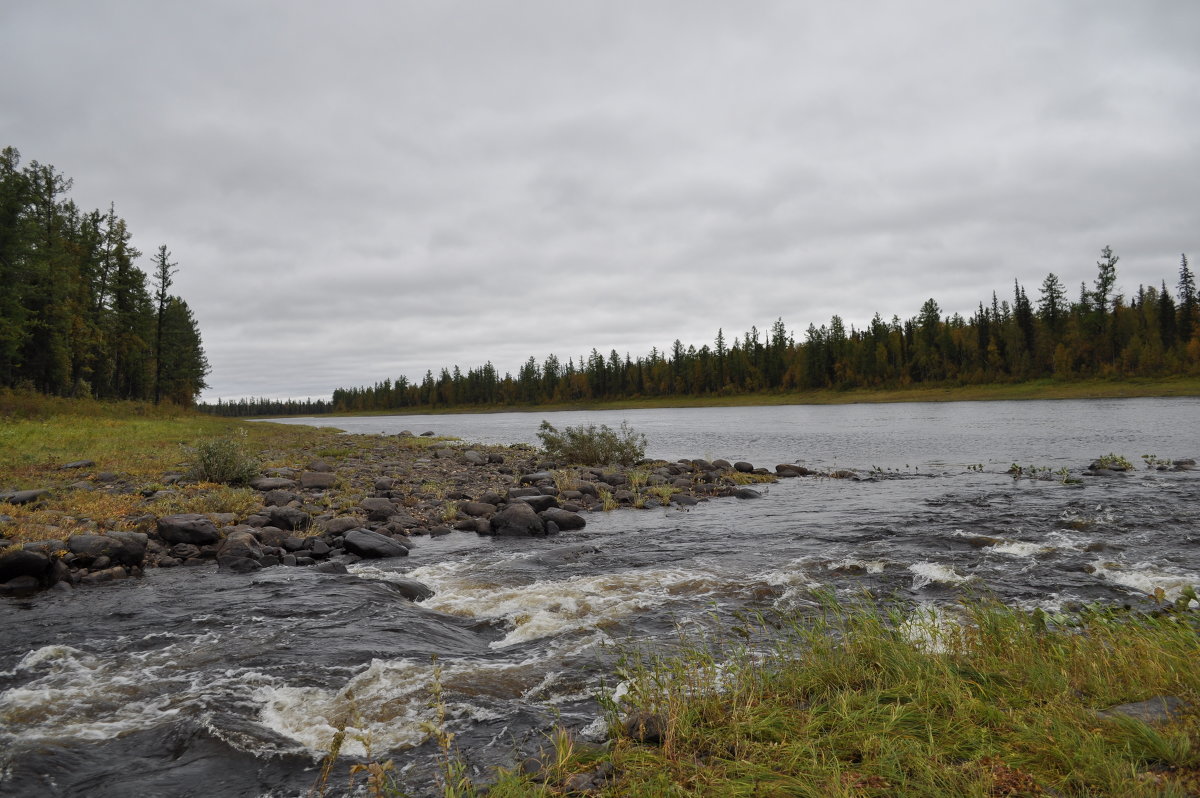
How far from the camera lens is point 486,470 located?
88.0 ft

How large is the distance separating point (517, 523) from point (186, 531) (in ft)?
23.4

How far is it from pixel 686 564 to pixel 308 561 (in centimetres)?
755

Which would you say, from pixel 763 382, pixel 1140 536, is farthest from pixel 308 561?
pixel 763 382

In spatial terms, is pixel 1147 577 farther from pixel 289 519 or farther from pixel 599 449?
pixel 599 449

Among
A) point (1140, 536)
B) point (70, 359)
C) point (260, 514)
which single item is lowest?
point (1140, 536)

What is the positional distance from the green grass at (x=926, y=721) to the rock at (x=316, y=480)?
1609 cm

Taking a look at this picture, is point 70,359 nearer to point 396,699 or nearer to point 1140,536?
point 396,699

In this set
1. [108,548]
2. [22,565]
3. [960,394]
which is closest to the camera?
[22,565]

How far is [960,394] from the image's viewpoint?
3738 inches

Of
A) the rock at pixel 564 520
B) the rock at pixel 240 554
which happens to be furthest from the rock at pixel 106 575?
the rock at pixel 564 520

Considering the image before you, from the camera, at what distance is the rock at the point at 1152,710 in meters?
4.07

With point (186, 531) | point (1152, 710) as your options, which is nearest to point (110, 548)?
point (186, 531)

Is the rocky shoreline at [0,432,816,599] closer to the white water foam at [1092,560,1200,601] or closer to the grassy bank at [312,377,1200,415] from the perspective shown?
the white water foam at [1092,560,1200,601]

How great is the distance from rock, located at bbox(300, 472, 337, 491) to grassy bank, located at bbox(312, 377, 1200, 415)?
9164 cm
